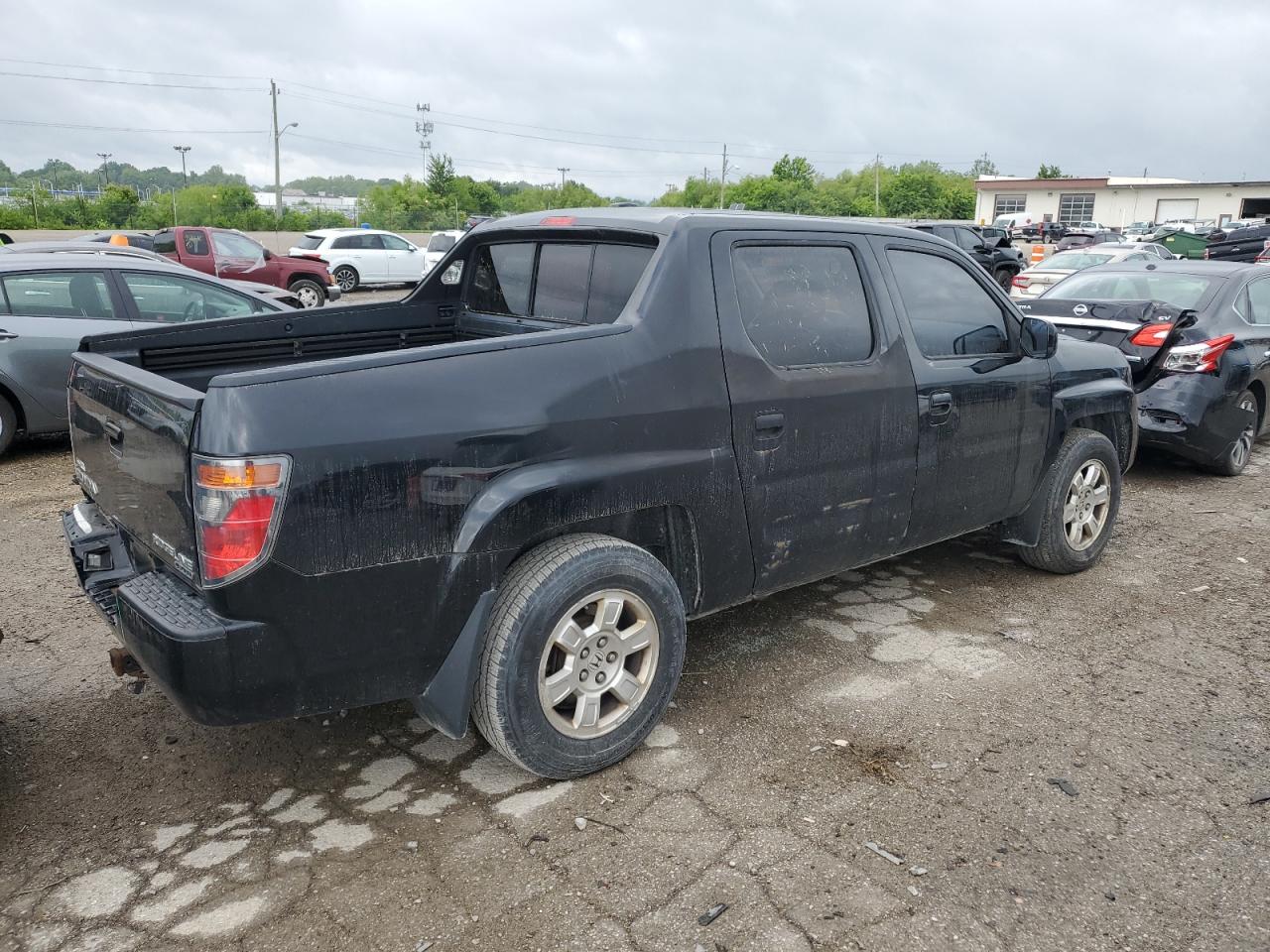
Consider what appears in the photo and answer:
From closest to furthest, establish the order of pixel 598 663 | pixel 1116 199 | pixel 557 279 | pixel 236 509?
pixel 236 509, pixel 598 663, pixel 557 279, pixel 1116 199

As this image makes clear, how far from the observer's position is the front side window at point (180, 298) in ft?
26.8

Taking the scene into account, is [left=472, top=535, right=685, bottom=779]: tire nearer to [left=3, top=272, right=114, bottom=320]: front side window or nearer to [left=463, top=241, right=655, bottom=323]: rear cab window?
[left=463, top=241, right=655, bottom=323]: rear cab window

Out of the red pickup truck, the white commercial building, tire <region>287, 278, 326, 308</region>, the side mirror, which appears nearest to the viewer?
the side mirror

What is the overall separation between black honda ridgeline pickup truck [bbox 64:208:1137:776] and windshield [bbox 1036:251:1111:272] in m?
11.8

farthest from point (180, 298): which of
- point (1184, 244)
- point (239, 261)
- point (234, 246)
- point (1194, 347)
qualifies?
point (1184, 244)

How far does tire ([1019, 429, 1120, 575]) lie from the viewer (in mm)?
5031

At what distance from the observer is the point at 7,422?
25.0ft

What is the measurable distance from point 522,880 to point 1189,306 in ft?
23.0

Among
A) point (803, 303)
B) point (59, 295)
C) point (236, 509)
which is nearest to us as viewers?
point (236, 509)

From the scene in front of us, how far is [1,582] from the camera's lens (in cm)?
520

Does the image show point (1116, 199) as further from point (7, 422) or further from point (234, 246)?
point (7, 422)

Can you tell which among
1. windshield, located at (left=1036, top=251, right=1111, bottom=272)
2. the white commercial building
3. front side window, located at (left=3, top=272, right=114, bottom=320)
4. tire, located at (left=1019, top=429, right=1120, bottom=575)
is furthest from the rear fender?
the white commercial building

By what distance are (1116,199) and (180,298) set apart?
260ft

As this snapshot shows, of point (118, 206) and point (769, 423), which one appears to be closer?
point (769, 423)
